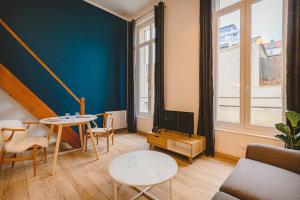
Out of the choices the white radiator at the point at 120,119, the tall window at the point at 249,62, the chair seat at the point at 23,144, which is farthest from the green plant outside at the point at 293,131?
the white radiator at the point at 120,119

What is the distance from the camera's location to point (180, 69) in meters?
3.38

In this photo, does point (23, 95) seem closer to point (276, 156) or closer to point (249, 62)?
point (276, 156)

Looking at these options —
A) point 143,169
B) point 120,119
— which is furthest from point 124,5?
point 143,169

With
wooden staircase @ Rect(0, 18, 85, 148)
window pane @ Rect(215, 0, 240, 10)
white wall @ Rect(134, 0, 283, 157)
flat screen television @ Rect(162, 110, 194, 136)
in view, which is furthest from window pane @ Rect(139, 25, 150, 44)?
wooden staircase @ Rect(0, 18, 85, 148)

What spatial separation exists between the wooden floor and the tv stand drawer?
0.50m

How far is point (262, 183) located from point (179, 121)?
74.3 inches

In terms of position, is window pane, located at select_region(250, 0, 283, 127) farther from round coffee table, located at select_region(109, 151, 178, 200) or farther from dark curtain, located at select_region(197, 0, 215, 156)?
round coffee table, located at select_region(109, 151, 178, 200)

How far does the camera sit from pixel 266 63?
2410mm

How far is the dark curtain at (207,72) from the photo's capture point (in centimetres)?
277

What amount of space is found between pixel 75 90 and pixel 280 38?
4156 millimetres

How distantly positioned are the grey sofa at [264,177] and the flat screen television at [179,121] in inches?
48.7

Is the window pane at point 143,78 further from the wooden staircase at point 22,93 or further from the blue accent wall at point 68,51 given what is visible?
the wooden staircase at point 22,93

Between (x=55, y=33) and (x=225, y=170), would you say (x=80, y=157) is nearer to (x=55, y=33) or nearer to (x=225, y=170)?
(x=225, y=170)

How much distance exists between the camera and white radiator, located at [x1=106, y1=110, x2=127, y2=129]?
4.48 meters
